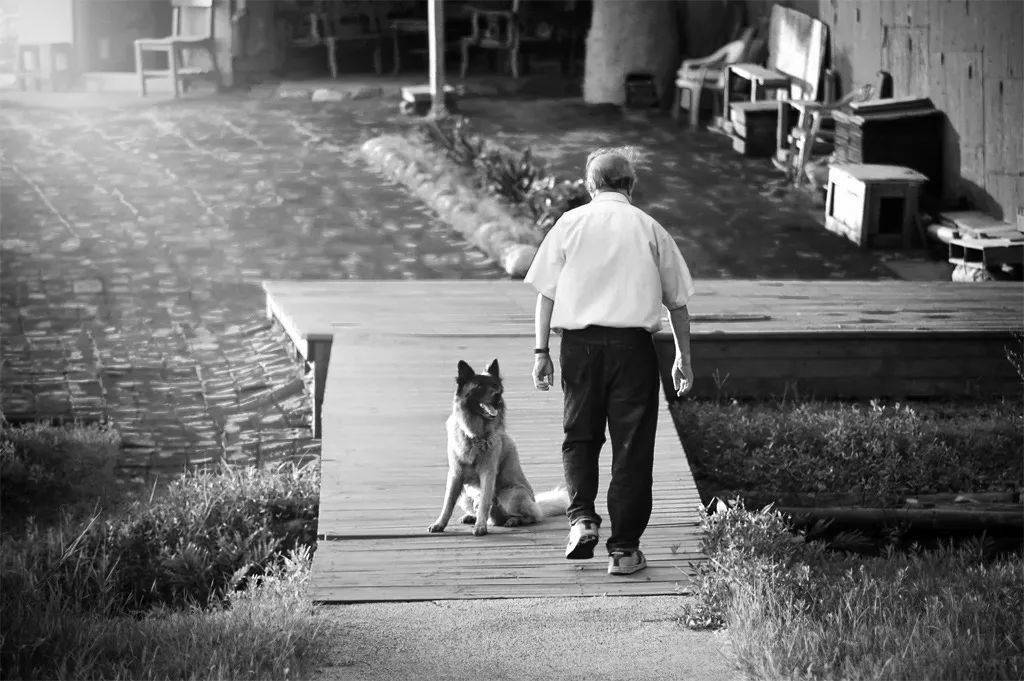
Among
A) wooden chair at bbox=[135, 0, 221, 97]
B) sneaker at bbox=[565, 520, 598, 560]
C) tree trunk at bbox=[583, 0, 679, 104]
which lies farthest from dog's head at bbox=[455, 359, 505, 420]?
wooden chair at bbox=[135, 0, 221, 97]

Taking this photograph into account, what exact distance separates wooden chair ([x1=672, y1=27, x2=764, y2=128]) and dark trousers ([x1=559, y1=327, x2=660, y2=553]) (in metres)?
12.0

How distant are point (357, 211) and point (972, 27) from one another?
5442mm

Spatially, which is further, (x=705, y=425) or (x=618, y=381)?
(x=705, y=425)

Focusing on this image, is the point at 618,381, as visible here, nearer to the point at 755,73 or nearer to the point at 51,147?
the point at 755,73

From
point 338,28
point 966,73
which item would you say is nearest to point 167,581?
point 966,73

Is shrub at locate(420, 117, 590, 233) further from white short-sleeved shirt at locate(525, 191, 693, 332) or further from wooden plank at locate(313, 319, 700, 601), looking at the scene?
white short-sleeved shirt at locate(525, 191, 693, 332)

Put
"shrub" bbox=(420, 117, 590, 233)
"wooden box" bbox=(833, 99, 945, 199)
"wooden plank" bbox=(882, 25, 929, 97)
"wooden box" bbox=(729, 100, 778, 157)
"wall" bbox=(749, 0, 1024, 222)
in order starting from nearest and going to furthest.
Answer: "wall" bbox=(749, 0, 1024, 222)
"shrub" bbox=(420, 117, 590, 233)
"wooden box" bbox=(833, 99, 945, 199)
"wooden plank" bbox=(882, 25, 929, 97)
"wooden box" bbox=(729, 100, 778, 157)

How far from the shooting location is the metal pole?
16.6 meters

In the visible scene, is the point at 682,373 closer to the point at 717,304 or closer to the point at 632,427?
the point at 632,427

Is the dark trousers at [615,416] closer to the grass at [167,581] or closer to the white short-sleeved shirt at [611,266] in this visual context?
the white short-sleeved shirt at [611,266]

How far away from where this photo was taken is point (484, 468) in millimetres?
5898

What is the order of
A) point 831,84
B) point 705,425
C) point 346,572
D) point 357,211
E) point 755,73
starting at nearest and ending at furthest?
point 346,572, point 705,425, point 357,211, point 831,84, point 755,73

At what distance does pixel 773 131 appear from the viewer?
15641 mm

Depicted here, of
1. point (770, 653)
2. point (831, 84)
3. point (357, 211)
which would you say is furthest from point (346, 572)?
point (831, 84)
